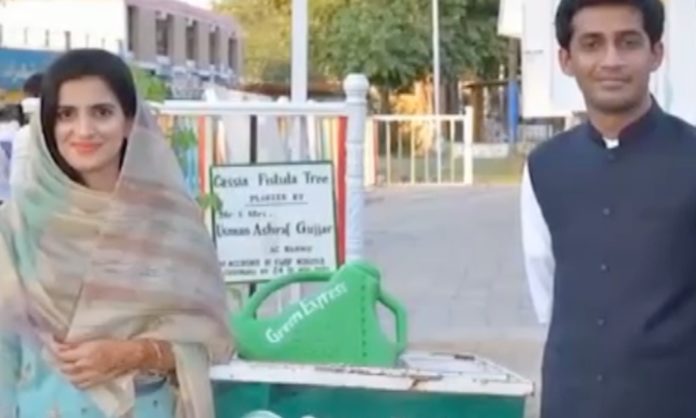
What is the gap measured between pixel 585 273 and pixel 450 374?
1.02m

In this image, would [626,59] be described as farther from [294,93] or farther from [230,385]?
[294,93]

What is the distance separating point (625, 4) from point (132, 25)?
36.3m

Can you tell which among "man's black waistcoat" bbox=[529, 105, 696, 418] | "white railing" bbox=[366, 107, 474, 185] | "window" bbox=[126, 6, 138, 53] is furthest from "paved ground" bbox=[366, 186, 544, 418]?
"window" bbox=[126, 6, 138, 53]

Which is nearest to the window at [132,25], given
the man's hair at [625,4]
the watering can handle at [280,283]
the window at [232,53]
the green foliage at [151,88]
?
the window at [232,53]

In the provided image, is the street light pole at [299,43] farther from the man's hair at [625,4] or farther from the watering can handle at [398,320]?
the man's hair at [625,4]

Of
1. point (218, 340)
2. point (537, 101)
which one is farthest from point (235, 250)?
point (218, 340)

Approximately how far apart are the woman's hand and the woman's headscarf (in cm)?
2

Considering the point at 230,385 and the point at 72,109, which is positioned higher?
the point at 72,109

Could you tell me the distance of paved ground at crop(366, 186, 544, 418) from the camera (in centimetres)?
885

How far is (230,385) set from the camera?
370 cm

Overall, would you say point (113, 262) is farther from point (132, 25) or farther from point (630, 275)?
point (132, 25)

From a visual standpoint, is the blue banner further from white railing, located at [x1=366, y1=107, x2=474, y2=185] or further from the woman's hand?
the woman's hand

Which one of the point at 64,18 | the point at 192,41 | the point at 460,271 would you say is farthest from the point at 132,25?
the point at 460,271

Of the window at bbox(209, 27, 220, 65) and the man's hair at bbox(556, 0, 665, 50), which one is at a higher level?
the window at bbox(209, 27, 220, 65)
